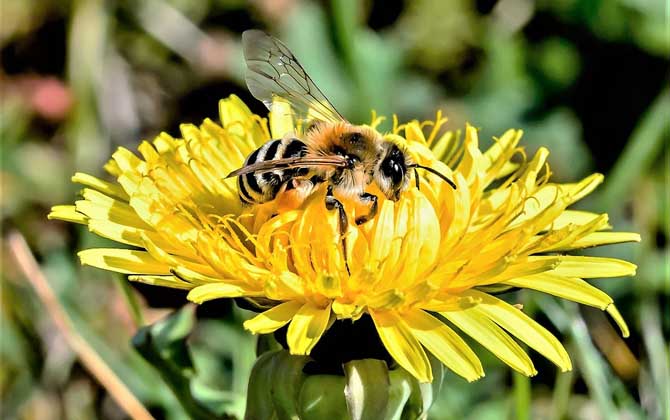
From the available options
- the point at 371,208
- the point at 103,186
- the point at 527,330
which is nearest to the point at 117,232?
the point at 103,186

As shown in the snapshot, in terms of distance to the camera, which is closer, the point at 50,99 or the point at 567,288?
the point at 567,288

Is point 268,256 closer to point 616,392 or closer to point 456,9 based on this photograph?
point 616,392

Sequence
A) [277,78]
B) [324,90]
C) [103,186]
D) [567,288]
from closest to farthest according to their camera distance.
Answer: [567,288] → [103,186] → [277,78] → [324,90]

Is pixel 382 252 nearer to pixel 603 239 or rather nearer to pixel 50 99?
pixel 603 239

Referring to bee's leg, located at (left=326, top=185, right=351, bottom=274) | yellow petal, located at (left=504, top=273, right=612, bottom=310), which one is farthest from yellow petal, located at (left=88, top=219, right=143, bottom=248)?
yellow petal, located at (left=504, top=273, right=612, bottom=310)

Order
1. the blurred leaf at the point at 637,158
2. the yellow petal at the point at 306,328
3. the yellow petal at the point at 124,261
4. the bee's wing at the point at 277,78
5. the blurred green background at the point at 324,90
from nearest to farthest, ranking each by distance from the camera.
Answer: the yellow petal at the point at 306,328, the yellow petal at the point at 124,261, the bee's wing at the point at 277,78, the blurred green background at the point at 324,90, the blurred leaf at the point at 637,158

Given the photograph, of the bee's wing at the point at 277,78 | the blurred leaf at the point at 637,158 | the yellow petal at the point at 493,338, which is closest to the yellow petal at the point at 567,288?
the yellow petal at the point at 493,338

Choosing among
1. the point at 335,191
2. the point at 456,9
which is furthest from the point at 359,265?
the point at 456,9

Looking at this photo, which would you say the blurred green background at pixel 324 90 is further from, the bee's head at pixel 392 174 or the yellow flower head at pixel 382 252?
the bee's head at pixel 392 174
